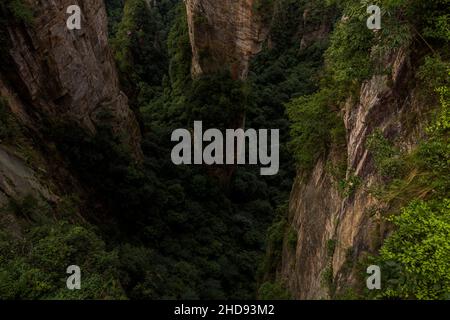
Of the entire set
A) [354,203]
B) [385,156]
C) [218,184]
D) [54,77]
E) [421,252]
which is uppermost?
[54,77]

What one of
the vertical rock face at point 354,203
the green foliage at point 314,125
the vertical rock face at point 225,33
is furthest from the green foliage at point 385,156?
the vertical rock face at point 225,33

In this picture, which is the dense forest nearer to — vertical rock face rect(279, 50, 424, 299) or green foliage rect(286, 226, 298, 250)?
green foliage rect(286, 226, 298, 250)

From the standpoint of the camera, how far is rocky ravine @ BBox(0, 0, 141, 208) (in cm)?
1509

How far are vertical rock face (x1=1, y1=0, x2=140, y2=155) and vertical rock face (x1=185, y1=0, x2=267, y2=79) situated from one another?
30.9ft

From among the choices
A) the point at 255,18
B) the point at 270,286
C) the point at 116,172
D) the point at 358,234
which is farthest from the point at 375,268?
the point at 255,18

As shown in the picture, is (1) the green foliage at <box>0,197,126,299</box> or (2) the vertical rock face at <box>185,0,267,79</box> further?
(2) the vertical rock face at <box>185,0,267,79</box>

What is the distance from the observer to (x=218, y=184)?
31.8m

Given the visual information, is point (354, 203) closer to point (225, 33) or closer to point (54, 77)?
point (54, 77)

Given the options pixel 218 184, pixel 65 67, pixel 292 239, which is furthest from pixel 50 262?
pixel 218 184

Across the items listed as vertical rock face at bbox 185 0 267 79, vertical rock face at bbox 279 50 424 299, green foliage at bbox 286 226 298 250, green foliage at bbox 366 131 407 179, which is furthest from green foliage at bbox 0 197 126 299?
vertical rock face at bbox 185 0 267 79

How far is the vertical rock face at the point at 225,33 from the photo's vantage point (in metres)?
30.6

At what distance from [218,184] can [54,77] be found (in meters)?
15.3

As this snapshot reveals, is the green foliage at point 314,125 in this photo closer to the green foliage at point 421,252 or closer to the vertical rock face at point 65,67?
the green foliage at point 421,252

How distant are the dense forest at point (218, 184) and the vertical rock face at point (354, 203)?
1.00 ft
